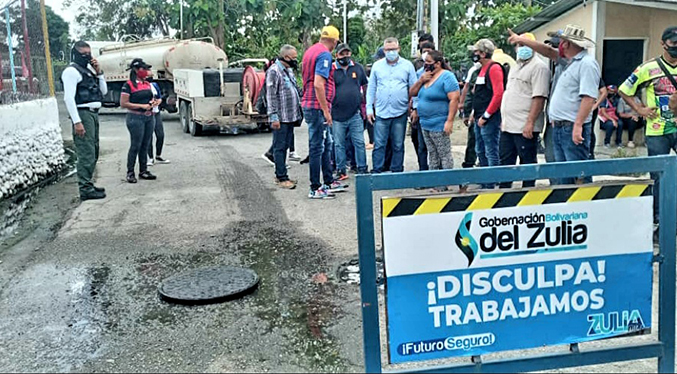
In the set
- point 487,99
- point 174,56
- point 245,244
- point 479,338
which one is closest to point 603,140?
point 487,99

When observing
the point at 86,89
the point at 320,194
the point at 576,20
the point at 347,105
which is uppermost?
the point at 576,20

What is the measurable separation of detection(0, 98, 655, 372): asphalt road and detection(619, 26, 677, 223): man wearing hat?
9.15ft

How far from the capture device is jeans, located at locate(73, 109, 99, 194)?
7832 mm

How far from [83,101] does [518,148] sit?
5.13 metres

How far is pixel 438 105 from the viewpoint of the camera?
7129 mm

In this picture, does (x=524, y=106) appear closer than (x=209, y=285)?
No

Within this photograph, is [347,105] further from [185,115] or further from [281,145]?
[185,115]

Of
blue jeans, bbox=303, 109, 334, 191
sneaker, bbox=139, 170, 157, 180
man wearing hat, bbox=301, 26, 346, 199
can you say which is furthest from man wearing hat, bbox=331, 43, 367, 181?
sneaker, bbox=139, 170, 157, 180

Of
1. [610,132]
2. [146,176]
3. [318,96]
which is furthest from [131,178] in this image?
[610,132]

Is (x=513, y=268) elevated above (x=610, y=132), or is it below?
above

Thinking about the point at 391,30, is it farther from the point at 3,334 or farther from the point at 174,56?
the point at 3,334

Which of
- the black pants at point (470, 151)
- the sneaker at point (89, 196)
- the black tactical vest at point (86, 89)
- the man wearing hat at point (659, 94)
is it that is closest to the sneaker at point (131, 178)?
the sneaker at point (89, 196)

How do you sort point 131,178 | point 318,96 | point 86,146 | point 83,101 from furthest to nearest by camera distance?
point 131,178, point 86,146, point 83,101, point 318,96

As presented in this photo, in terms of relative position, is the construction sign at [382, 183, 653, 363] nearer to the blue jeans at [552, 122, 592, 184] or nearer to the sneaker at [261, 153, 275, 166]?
the blue jeans at [552, 122, 592, 184]
